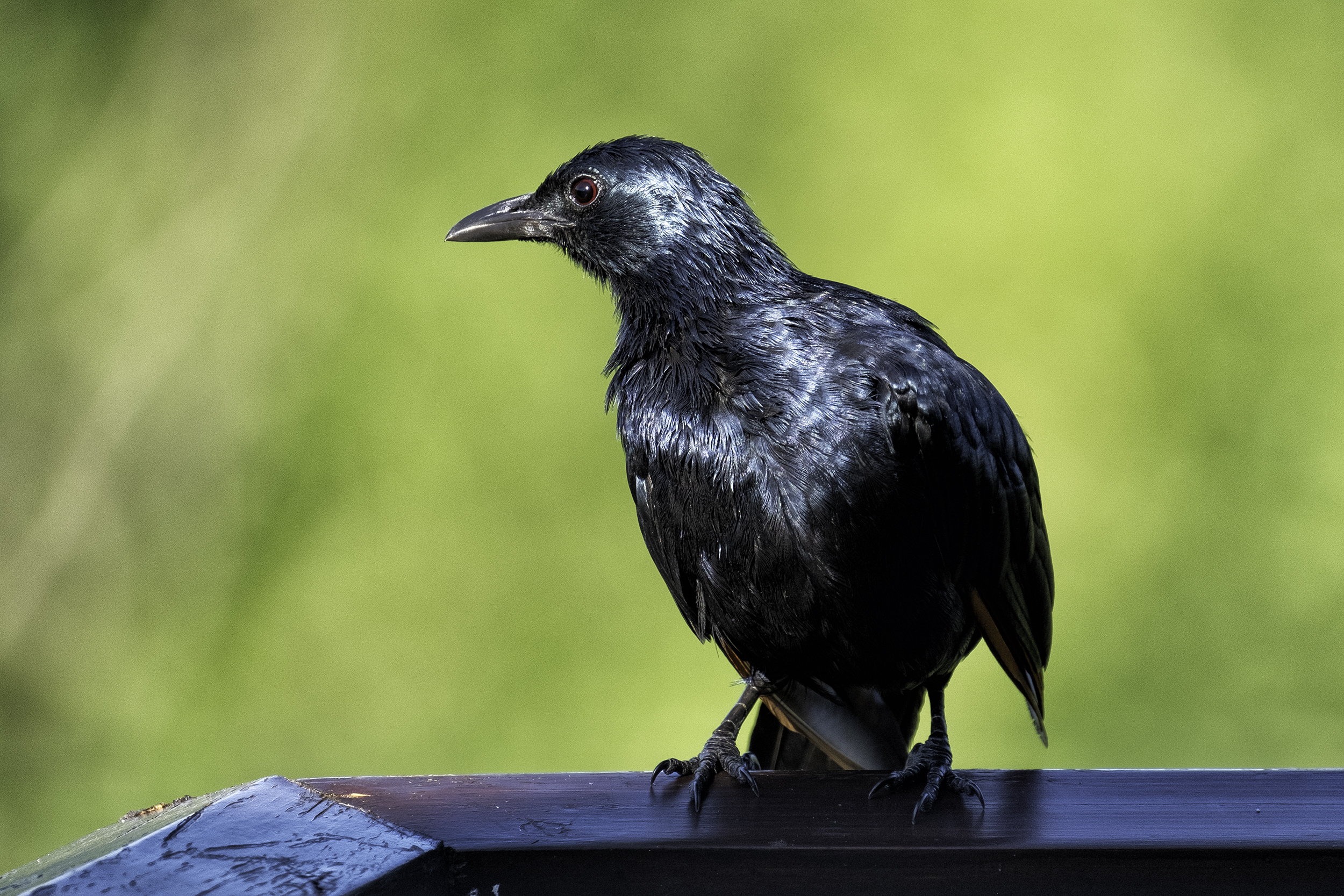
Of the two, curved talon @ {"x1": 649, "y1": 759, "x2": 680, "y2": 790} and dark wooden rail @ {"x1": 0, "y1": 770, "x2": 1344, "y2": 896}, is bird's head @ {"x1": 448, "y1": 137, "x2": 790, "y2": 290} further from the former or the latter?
dark wooden rail @ {"x1": 0, "y1": 770, "x2": 1344, "y2": 896}

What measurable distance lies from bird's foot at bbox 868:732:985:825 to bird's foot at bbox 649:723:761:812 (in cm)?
17

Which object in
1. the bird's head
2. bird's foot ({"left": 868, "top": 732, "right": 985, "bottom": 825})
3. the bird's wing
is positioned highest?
the bird's head

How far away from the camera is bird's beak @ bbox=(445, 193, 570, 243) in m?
1.82

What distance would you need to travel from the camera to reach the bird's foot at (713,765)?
144cm

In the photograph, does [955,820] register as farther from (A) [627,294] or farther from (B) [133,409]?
(B) [133,409]

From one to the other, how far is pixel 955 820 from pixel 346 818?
24.6 inches

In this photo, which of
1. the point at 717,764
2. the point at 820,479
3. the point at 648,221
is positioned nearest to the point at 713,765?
the point at 717,764

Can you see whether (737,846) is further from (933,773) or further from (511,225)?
(511,225)

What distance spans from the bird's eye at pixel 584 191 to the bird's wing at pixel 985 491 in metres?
0.54

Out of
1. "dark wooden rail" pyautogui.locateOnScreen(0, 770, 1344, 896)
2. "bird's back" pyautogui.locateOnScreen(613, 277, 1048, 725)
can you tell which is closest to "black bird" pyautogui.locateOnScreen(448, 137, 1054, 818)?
"bird's back" pyautogui.locateOnScreen(613, 277, 1048, 725)

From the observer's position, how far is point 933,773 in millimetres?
1449

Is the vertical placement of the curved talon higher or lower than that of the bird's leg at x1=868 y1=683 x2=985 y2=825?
lower

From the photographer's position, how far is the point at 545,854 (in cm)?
117

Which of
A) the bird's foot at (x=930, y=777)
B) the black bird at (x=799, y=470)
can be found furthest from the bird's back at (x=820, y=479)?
the bird's foot at (x=930, y=777)
